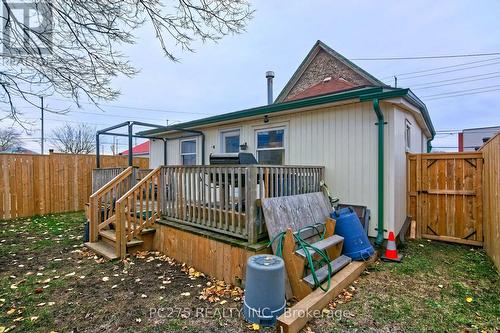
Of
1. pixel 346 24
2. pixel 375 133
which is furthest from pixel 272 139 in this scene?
pixel 346 24

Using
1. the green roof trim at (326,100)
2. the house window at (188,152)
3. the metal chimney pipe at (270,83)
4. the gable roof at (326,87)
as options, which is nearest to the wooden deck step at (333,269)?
the green roof trim at (326,100)

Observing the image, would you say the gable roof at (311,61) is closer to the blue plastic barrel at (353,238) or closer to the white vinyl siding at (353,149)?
the white vinyl siding at (353,149)

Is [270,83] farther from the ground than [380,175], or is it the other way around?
[270,83]

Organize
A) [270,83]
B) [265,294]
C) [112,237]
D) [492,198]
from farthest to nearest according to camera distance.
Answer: [270,83] < [112,237] < [492,198] < [265,294]

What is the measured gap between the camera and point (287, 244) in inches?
117

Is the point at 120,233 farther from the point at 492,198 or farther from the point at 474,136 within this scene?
the point at 474,136

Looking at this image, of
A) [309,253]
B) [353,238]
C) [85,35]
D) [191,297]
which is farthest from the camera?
[353,238]

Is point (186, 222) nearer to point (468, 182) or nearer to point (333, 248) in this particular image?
point (333, 248)

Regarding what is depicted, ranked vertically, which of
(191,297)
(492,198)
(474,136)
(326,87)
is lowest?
(191,297)

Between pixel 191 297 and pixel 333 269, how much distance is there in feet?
5.84

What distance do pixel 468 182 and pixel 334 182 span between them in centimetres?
268

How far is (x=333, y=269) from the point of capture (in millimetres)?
3207

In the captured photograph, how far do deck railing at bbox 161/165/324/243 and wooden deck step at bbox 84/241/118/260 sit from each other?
1.07 metres

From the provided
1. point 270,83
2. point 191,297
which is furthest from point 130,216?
point 270,83
